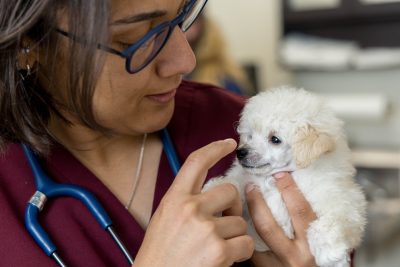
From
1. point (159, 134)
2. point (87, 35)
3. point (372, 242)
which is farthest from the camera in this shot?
point (372, 242)

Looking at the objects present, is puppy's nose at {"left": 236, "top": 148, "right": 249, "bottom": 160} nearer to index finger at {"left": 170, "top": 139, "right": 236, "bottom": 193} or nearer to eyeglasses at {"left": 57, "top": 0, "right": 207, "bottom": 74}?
index finger at {"left": 170, "top": 139, "right": 236, "bottom": 193}

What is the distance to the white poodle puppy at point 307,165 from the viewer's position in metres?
0.97

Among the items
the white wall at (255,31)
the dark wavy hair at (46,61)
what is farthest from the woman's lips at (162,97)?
the white wall at (255,31)

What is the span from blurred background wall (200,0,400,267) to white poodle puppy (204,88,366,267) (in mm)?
1888

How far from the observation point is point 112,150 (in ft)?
3.82

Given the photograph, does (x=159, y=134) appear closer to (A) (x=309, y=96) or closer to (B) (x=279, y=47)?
(A) (x=309, y=96)

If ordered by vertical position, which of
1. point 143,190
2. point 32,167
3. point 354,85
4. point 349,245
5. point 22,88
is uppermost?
point 22,88

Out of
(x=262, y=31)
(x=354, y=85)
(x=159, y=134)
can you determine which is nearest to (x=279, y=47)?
(x=262, y=31)

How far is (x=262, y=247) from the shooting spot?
1056 millimetres

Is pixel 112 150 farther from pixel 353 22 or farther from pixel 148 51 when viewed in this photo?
pixel 353 22

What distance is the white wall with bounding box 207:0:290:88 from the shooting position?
12.3 ft

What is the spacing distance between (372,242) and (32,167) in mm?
2376

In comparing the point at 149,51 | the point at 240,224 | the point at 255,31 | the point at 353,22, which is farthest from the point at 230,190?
the point at 255,31

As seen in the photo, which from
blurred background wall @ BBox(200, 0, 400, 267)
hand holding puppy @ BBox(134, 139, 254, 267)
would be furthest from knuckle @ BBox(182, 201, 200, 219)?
blurred background wall @ BBox(200, 0, 400, 267)
